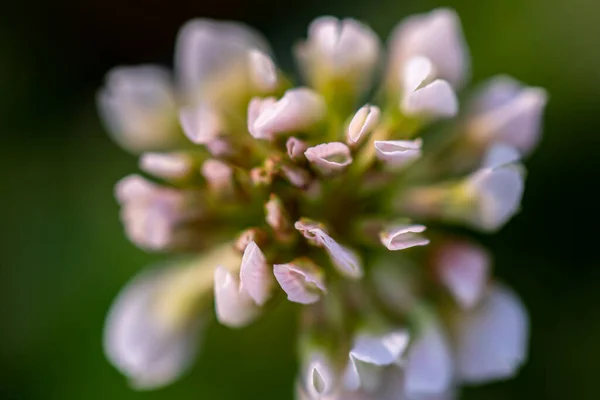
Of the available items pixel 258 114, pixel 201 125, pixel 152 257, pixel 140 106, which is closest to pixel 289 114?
pixel 258 114

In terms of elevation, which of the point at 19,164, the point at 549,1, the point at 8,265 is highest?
the point at 549,1

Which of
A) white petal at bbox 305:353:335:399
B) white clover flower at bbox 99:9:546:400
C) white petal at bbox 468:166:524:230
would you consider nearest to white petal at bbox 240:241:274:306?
white clover flower at bbox 99:9:546:400

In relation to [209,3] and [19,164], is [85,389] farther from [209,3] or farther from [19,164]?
[209,3]

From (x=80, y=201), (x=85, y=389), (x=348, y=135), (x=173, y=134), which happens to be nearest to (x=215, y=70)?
(x=173, y=134)

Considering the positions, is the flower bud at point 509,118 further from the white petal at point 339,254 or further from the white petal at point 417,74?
the white petal at point 339,254

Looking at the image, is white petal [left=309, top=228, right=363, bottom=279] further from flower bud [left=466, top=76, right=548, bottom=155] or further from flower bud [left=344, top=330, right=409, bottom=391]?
flower bud [left=466, top=76, right=548, bottom=155]

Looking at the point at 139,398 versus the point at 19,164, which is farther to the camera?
the point at 19,164
